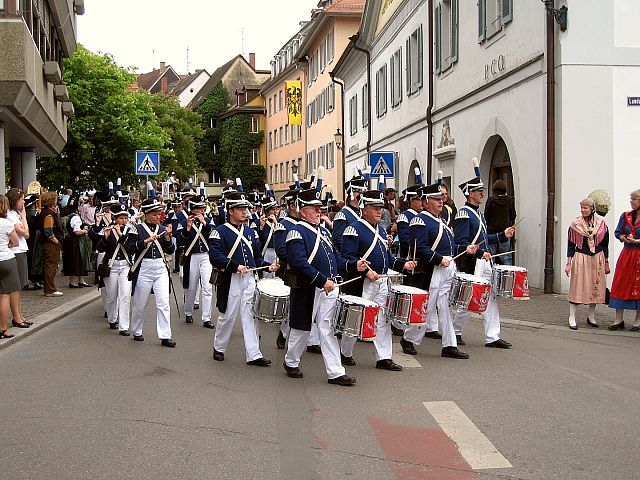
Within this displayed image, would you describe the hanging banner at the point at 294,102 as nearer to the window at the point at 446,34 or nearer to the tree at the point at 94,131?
the tree at the point at 94,131

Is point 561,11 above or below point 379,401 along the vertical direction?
above

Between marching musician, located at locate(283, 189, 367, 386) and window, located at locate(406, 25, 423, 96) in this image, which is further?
window, located at locate(406, 25, 423, 96)

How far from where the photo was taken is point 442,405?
757cm

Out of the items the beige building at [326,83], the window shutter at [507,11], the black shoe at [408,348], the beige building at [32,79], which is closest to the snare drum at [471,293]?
the black shoe at [408,348]

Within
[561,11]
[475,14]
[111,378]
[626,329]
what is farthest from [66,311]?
[475,14]

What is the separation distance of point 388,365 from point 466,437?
109 inches

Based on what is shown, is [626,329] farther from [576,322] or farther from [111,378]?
[111,378]

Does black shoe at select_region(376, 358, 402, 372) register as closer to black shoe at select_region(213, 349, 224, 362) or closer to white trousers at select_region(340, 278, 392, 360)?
white trousers at select_region(340, 278, 392, 360)

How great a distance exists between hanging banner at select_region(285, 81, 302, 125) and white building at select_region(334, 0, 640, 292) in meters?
39.6

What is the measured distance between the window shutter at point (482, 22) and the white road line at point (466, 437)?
14.0 m

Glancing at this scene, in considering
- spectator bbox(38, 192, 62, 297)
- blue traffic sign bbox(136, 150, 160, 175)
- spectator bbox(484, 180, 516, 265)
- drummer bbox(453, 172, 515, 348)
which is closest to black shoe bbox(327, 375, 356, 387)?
drummer bbox(453, 172, 515, 348)

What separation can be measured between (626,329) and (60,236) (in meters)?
11.6

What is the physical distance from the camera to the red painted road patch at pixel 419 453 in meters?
5.66

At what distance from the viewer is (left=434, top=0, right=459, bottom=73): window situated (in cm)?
2262
